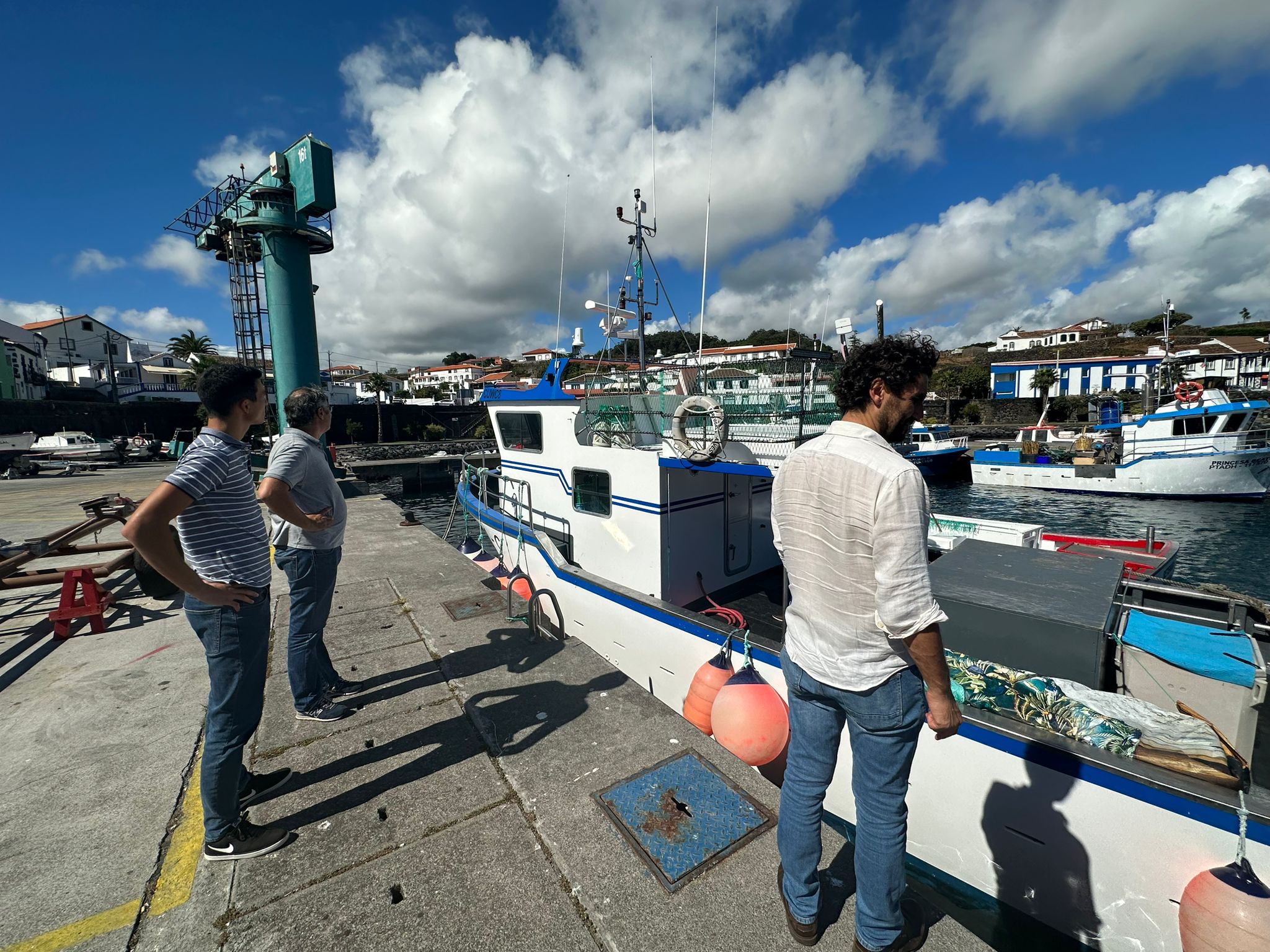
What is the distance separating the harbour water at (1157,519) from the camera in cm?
1271

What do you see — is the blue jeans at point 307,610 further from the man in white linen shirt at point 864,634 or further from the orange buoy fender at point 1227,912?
the orange buoy fender at point 1227,912

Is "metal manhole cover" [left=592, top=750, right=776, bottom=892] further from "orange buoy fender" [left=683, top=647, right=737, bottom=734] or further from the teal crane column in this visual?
the teal crane column

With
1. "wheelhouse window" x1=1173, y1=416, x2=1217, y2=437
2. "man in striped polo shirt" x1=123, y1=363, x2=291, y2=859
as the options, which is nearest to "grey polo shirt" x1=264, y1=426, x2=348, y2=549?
"man in striped polo shirt" x1=123, y1=363, x2=291, y2=859

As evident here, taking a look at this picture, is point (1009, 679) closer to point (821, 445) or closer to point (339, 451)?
point (821, 445)

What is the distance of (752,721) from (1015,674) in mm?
1468

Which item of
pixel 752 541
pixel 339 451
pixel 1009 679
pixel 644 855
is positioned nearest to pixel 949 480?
pixel 752 541

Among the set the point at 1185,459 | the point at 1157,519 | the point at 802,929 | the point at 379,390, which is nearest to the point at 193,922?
the point at 802,929

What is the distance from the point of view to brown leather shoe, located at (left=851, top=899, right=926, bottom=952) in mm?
1726

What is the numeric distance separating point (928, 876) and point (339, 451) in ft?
122

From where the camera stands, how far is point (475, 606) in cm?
499

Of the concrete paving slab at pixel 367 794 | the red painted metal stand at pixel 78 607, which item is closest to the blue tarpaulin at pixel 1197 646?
the concrete paving slab at pixel 367 794

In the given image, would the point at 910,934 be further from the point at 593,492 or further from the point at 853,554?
the point at 593,492

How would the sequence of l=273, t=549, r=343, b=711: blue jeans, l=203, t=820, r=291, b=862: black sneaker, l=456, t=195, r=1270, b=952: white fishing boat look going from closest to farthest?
1. l=203, t=820, r=291, b=862: black sneaker
2. l=456, t=195, r=1270, b=952: white fishing boat
3. l=273, t=549, r=343, b=711: blue jeans

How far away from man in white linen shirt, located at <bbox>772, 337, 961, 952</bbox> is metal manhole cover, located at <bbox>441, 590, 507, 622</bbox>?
3587mm
